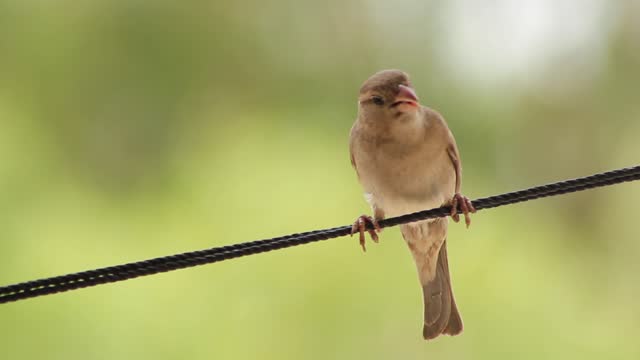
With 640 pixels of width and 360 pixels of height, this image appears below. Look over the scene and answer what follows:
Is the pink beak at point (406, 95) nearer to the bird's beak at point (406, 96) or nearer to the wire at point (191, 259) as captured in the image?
the bird's beak at point (406, 96)

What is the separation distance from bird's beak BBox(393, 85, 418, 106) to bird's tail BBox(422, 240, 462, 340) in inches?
34.9

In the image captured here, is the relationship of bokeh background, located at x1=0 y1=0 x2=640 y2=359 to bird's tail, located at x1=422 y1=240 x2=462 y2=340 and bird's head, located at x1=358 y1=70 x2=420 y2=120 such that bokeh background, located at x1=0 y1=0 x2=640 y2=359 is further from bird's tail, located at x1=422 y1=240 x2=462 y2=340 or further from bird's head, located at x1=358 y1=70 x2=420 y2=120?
bird's head, located at x1=358 y1=70 x2=420 y2=120

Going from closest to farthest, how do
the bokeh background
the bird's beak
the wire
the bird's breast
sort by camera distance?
the wire < the bird's beak < the bird's breast < the bokeh background

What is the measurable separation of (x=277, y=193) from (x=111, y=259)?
1.03 m

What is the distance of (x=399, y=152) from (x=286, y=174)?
240cm

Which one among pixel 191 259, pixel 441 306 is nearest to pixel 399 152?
pixel 441 306

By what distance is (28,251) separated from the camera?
A: 19.6ft

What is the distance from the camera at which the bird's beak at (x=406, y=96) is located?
3.88m

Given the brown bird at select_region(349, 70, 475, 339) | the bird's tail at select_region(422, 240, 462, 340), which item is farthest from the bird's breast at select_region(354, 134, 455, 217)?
the bird's tail at select_region(422, 240, 462, 340)

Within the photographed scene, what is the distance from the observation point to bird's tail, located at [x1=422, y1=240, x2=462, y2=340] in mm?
4562

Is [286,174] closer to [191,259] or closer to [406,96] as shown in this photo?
[406,96]

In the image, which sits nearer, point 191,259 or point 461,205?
point 191,259

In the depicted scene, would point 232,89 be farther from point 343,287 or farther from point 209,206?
point 343,287

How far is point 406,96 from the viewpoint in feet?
12.8
